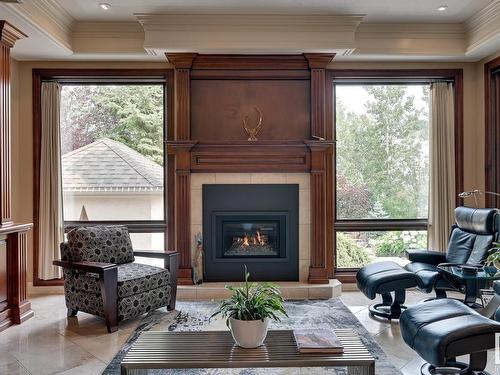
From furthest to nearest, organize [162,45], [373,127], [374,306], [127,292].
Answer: [373,127]
[162,45]
[374,306]
[127,292]

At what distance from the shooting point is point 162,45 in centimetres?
447

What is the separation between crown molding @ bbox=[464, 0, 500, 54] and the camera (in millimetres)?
4164

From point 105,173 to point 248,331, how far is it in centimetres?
342

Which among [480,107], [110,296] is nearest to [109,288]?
[110,296]

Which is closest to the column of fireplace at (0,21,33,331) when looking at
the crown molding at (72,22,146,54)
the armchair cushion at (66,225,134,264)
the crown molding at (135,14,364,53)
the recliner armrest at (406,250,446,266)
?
the armchair cushion at (66,225,134,264)

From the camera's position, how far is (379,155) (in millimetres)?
5145

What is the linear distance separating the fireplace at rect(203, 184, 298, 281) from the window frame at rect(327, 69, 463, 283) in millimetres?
594

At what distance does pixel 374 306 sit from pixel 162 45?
3.57 meters

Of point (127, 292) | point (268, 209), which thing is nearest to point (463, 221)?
point (268, 209)

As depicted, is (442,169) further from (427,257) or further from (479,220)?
(427,257)

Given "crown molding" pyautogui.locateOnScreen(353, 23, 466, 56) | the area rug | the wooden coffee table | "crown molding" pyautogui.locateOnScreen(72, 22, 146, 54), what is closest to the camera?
the wooden coffee table

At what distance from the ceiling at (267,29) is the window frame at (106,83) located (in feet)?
0.61

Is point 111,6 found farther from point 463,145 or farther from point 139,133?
point 463,145

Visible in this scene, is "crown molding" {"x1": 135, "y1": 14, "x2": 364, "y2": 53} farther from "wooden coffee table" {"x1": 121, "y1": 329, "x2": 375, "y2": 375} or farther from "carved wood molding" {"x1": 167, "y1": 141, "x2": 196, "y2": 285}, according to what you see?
"wooden coffee table" {"x1": 121, "y1": 329, "x2": 375, "y2": 375}
